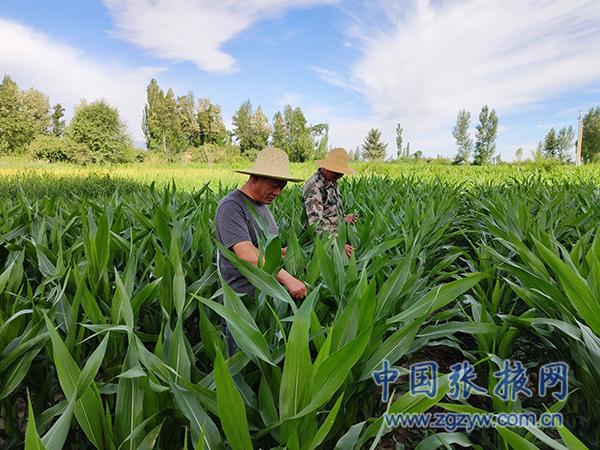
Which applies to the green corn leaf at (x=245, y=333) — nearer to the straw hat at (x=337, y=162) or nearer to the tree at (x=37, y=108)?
the straw hat at (x=337, y=162)

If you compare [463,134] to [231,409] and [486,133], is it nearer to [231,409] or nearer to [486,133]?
[486,133]

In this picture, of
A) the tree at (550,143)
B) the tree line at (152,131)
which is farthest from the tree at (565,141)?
the tree line at (152,131)

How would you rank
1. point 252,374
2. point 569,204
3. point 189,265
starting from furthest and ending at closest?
point 569,204 → point 189,265 → point 252,374

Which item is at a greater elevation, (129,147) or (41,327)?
(129,147)

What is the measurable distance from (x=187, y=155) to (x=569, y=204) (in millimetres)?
46678

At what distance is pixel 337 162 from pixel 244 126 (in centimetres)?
5321

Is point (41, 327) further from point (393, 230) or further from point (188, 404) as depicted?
point (393, 230)

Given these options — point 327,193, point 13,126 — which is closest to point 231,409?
point 327,193

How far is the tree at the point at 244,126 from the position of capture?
5356 centimetres

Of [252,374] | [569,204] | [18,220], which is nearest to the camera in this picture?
[252,374]

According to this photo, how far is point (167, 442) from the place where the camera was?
3.15 ft

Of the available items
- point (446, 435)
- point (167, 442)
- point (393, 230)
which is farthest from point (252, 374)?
point (393, 230)

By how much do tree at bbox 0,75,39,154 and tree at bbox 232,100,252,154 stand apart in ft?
78.7

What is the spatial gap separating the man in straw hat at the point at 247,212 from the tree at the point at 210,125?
4941 cm
